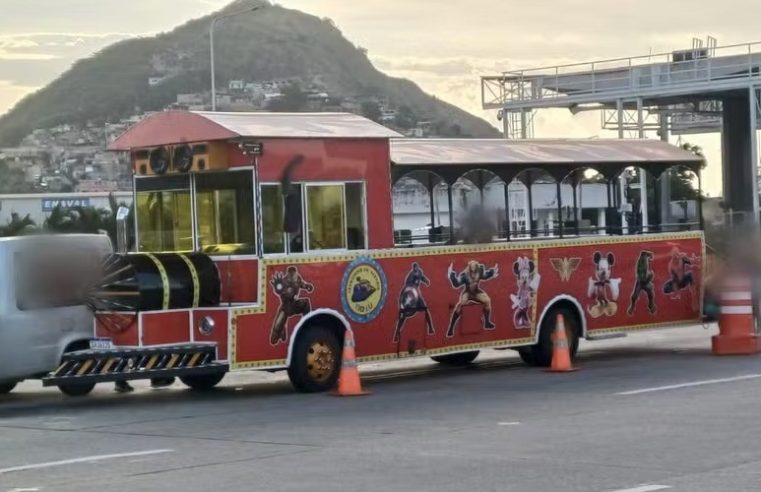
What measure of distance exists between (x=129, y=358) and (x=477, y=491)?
732 centimetres

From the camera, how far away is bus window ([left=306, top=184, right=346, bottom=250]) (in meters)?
17.2

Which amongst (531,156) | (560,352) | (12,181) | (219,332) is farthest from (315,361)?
(12,181)

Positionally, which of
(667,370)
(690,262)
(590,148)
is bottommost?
(667,370)

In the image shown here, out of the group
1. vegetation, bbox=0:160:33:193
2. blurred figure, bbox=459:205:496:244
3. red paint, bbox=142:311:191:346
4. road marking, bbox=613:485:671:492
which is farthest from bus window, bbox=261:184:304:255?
vegetation, bbox=0:160:33:193

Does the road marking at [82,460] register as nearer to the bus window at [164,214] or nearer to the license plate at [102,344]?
the license plate at [102,344]

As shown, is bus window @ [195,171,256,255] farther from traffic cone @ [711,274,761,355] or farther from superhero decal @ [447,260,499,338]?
traffic cone @ [711,274,761,355]

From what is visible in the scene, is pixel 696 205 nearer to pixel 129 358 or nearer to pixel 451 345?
pixel 451 345

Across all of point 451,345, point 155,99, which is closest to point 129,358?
point 451,345

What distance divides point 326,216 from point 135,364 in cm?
318

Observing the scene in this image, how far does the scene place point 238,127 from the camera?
660 inches

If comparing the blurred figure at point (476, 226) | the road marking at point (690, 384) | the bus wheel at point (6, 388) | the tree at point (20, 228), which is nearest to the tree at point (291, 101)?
the tree at point (20, 228)

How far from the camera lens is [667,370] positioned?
18562mm

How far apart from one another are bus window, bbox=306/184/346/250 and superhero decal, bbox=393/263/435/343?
1.14 m

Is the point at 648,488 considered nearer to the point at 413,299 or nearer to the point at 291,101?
the point at 413,299
